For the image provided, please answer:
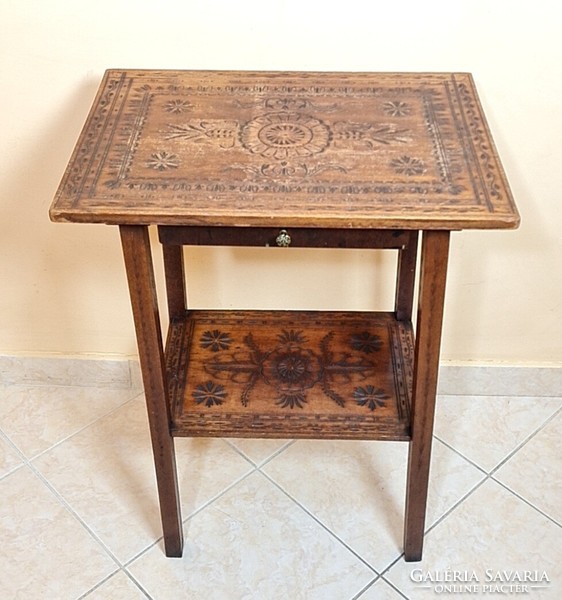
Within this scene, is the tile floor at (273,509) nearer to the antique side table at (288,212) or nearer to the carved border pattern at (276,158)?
the antique side table at (288,212)

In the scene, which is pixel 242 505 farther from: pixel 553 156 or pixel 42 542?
pixel 553 156

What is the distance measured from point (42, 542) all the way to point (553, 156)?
1166 mm

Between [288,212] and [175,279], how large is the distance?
1.73 feet

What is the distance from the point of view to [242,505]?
162cm

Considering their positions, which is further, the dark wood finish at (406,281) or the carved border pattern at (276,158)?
the dark wood finish at (406,281)

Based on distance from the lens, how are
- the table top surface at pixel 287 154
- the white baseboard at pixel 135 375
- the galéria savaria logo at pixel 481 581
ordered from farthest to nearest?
the white baseboard at pixel 135 375 → the galéria savaria logo at pixel 481 581 → the table top surface at pixel 287 154

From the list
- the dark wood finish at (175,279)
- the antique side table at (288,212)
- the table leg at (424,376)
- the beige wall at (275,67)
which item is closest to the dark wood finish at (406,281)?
the antique side table at (288,212)

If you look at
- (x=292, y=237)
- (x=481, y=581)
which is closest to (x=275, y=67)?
(x=292, y=237)

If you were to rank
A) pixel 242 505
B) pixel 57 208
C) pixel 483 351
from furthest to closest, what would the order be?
pixel 483 351
pixel 242 505
pixel 57 208

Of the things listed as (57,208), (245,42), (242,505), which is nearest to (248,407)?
(242,505)

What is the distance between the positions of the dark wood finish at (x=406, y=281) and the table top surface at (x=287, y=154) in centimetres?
31

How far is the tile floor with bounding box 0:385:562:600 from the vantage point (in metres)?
1.49

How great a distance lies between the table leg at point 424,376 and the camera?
1129mm

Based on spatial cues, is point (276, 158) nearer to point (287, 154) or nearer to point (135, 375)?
point (287, 154)
